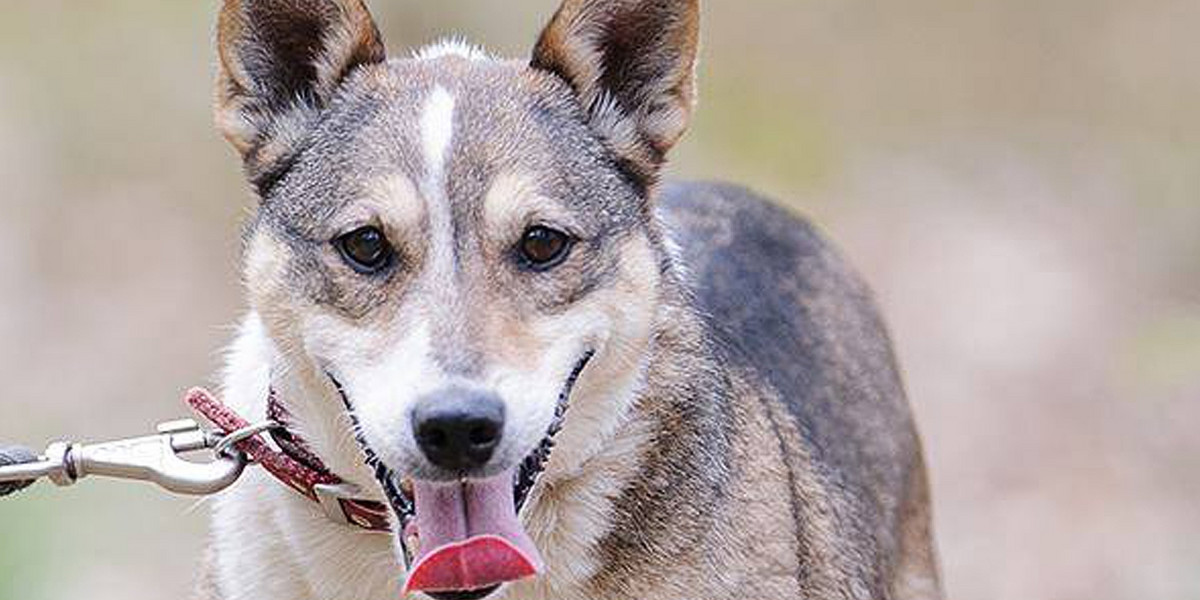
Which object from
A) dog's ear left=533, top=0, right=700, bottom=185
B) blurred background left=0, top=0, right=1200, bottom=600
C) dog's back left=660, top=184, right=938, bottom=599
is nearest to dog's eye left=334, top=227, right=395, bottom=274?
dog's ear left=533, top=0, right=700, bottom=185

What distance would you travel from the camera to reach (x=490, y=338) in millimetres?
5008

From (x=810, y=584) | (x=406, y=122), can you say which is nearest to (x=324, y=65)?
(x=406, y=122)

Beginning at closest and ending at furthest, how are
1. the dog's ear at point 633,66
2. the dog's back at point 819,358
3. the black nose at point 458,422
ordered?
the black nose at point 458,422
the dog's ear at point 633,66
the dog's back at point 819,358

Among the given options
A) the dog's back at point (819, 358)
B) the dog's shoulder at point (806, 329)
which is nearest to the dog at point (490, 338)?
the dog's back at point (819, 358)

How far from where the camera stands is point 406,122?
5.38 meters

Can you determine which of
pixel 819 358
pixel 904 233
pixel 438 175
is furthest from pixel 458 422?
pixel 904 233

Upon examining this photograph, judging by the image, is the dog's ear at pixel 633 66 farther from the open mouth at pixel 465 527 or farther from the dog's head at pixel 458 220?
the open mouth at pixel 465 527

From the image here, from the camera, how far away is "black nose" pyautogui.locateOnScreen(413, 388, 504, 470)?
4840mm

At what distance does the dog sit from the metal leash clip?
19cm

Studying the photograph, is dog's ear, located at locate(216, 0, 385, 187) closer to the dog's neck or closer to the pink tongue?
the dog's neck

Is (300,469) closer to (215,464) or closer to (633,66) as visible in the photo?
(215,464)

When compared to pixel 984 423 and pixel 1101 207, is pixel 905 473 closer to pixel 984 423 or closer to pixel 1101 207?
pixel 984 423

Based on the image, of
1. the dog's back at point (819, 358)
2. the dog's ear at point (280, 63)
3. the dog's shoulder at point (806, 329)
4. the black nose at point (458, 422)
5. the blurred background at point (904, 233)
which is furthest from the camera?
the blurred background at point (904, 233)

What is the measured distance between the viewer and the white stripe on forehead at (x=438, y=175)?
16.9ft
